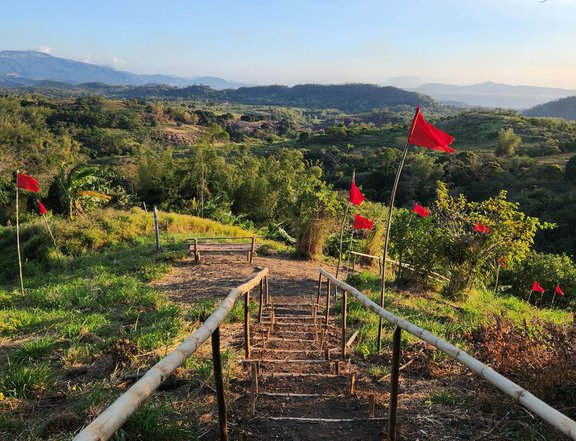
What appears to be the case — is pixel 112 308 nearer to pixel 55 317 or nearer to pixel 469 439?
pixel 55 317

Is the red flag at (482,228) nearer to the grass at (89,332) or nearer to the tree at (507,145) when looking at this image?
the grass at (89,332)

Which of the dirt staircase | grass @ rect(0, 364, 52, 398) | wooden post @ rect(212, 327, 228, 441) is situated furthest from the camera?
grass @ rect(0, 364, 52, 398)

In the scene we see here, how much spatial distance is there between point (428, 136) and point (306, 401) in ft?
9.25

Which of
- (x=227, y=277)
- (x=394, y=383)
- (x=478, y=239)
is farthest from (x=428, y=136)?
(x=227, y=277)

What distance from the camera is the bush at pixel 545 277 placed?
43.1ft

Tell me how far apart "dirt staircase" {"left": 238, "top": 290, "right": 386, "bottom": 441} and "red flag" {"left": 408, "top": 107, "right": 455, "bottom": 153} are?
2.40 metres

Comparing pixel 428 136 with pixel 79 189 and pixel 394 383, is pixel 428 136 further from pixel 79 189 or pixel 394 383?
pixel 79 189

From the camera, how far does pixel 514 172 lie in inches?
1625

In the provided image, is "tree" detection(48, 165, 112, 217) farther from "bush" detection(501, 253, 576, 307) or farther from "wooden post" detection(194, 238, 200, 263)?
"bush" detection(501, 253, 576, 307)

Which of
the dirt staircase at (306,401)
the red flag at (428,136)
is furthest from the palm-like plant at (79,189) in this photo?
the red flag at (428,136)

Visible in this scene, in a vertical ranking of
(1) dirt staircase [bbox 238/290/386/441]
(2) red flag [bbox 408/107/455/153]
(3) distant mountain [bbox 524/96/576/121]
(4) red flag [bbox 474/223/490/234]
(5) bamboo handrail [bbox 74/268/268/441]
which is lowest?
(1) dirt staircase [bbox 238/290/386/441]

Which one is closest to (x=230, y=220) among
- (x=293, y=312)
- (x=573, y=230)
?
(x=293, y=312)

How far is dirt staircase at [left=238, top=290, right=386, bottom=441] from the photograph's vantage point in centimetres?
285

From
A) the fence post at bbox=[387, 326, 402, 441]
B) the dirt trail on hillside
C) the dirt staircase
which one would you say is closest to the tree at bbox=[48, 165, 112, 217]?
the dirt trail on hillside
